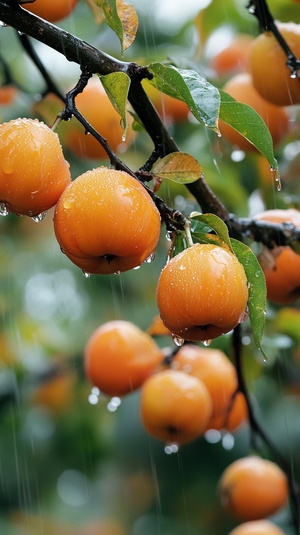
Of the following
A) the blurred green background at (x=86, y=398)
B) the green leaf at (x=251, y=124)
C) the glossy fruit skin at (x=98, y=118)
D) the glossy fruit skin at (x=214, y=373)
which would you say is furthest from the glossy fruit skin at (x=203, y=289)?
the blurred green background at (x=86, y=398)

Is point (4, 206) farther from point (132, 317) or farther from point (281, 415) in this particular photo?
point (281, 415)

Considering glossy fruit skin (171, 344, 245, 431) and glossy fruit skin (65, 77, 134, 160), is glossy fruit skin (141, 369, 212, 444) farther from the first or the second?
glossy fruit skin (65, 77, 134, 160)

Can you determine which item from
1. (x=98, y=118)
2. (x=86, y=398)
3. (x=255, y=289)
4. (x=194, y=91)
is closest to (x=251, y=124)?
(x=194, y=91)

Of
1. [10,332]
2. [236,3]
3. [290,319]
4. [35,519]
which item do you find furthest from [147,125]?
[35,519]

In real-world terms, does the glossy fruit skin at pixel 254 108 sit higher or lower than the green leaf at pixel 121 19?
lower

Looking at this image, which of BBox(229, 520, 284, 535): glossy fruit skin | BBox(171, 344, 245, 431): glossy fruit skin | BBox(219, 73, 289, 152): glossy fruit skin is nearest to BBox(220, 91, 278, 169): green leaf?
BBox(219, 73, 289, 152): glossy fruit skin

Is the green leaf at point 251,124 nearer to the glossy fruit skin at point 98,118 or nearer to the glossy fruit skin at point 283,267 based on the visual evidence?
the glossy fruit skin at point 283,267
